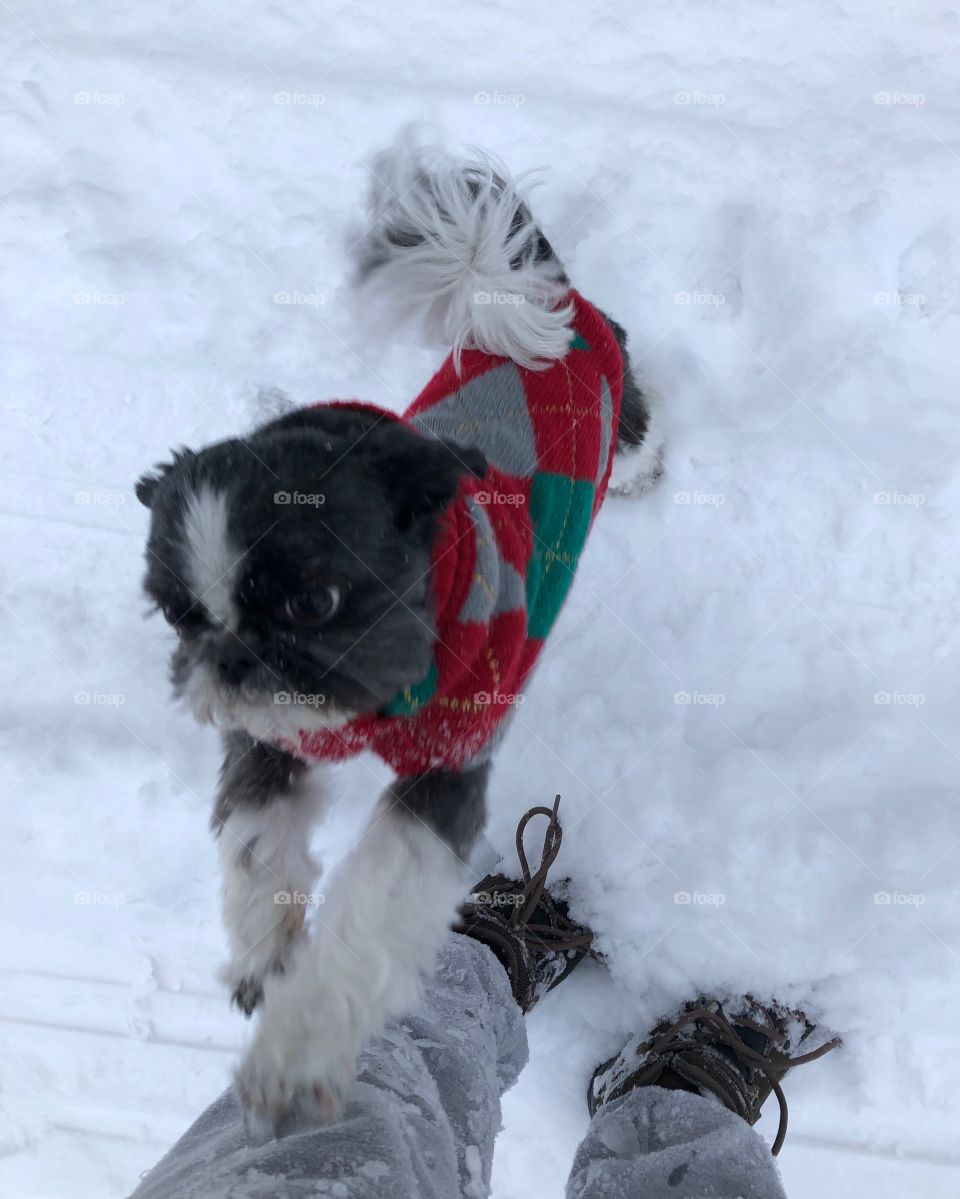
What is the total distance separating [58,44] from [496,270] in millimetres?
2072

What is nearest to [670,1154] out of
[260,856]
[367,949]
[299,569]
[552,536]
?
[367,949]

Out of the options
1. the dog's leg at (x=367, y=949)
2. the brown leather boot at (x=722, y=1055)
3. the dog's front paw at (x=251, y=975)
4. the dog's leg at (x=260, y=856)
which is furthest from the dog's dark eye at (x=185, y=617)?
the brown leather boot at (x=722, y=1055)

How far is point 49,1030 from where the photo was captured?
2.47m

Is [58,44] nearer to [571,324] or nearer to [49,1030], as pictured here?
[571,324]

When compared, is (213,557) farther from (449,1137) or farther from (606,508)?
(606,508)

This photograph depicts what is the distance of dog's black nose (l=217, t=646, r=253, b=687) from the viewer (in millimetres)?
1324

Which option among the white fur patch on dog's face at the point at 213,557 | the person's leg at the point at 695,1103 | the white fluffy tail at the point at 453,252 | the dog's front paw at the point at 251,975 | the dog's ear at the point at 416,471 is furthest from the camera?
the white fluffy tail at the point at 453,252

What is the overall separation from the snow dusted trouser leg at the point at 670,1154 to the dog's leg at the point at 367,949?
623 mm

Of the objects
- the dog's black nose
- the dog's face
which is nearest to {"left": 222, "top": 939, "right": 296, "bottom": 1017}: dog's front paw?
the dog's face

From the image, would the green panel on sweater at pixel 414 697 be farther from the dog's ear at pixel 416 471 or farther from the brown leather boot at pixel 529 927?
the brown leather boot at pixel 529 927

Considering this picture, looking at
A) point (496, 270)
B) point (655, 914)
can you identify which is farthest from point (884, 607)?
point (496, 270)

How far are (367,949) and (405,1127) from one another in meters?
0.31

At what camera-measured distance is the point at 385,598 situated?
1.39 metres

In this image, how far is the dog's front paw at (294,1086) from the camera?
1.48m
